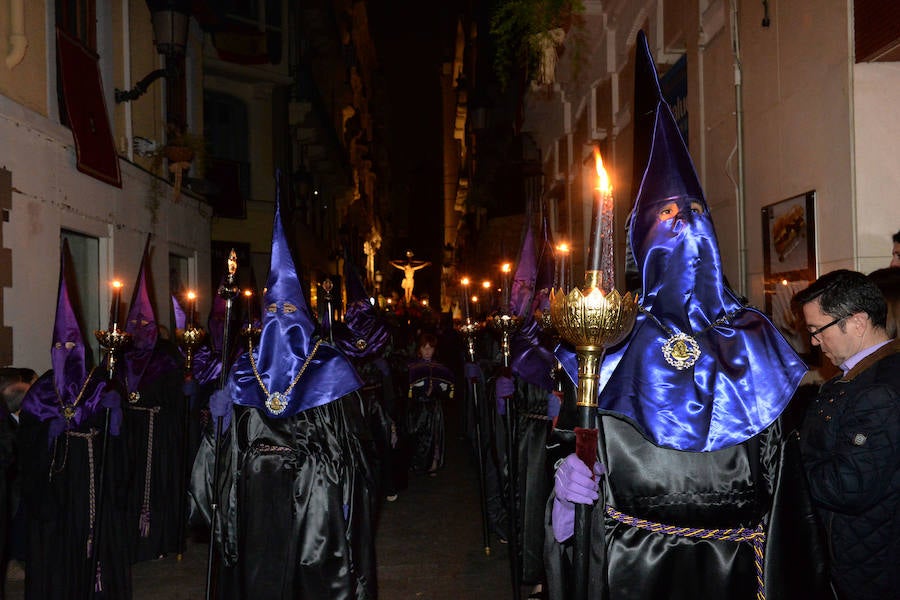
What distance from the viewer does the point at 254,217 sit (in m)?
21.1

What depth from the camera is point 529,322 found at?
304 inches

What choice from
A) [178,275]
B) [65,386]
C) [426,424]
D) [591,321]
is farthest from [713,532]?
[178,275]

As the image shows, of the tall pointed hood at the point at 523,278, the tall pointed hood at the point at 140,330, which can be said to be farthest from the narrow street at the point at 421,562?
the tall pointed hood at the point at 523,278

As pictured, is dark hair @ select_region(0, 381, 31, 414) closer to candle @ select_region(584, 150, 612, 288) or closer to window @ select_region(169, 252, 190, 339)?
candle @ select_region(584, 150, 612, 288)

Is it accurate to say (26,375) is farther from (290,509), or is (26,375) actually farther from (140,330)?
(290,509)

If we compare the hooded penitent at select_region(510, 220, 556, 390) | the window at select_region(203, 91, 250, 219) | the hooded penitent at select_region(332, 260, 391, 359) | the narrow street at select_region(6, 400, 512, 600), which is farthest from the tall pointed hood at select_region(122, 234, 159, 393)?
the window at select_region(203, 91, 250, 219)

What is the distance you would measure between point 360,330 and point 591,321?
8.13 metres

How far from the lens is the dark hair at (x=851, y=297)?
3188 mm

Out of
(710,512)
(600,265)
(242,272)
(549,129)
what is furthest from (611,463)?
(242,272)

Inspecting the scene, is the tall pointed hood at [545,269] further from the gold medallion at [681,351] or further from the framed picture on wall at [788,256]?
the gold medallion at [681,351]

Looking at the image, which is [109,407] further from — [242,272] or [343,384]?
[242,272]

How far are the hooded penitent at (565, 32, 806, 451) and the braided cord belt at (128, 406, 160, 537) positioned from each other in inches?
223

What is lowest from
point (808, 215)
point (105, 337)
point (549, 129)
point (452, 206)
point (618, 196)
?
point (105, 337)

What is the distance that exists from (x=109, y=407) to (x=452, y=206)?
7245 cm
